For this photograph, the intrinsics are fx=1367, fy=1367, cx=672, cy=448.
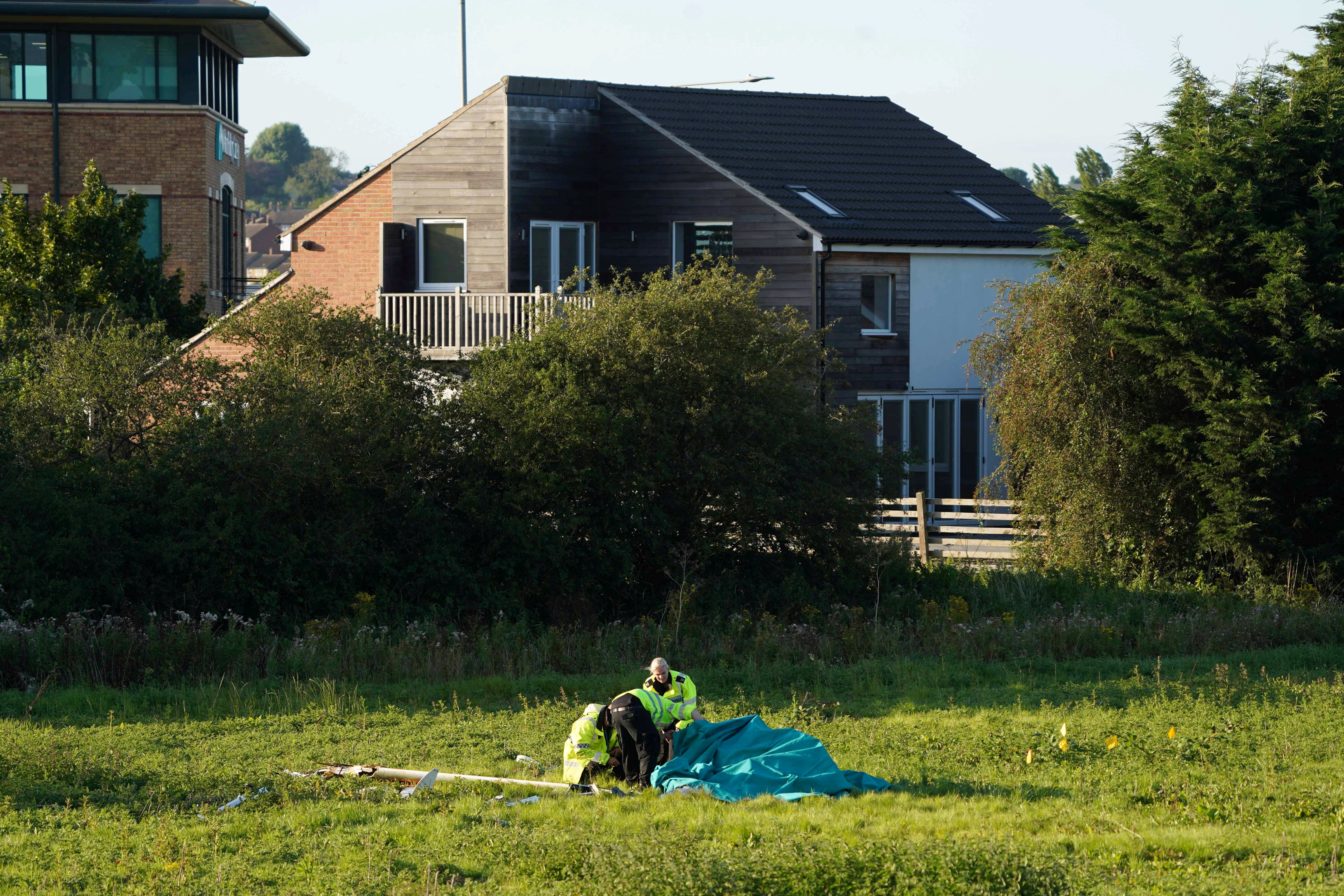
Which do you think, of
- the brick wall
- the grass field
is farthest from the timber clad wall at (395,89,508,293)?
the grass field

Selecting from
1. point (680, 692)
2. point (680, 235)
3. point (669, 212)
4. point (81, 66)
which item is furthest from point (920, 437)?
point (81, 66)

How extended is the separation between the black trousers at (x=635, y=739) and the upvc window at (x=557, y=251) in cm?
1831

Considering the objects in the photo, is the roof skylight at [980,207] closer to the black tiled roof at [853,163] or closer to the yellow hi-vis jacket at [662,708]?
the black tiled roof at [853,163]

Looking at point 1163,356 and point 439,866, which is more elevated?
point 1163,356

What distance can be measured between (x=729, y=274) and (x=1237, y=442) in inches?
319

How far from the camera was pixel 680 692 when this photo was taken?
33.6ft

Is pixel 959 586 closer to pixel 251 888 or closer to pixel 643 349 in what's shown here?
pixel 643 349

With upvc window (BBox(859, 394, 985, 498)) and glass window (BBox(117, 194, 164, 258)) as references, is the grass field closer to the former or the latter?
upvc window (BBox(859, 394, 985, 498))

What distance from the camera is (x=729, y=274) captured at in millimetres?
22234

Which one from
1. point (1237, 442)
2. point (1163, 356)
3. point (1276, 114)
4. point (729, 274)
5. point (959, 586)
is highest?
point (1276, 114)

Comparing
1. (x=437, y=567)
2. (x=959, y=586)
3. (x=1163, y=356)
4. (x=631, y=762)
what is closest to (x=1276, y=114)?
(x=1163, y=356)

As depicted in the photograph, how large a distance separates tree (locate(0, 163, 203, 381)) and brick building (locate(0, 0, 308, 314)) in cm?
547

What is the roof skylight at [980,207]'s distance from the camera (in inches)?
1151

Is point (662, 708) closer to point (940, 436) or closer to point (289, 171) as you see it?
point (940, 436)
